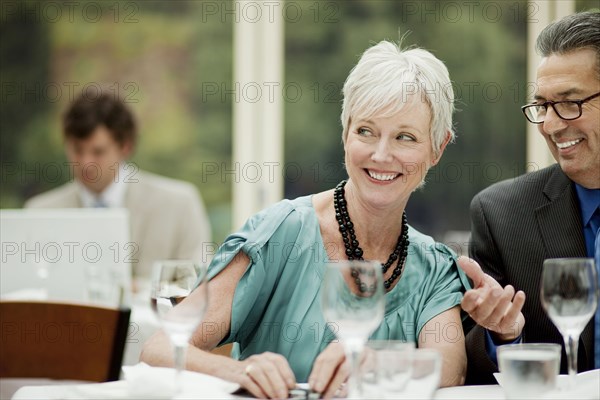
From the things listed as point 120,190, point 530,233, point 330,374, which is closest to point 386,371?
point 330,374

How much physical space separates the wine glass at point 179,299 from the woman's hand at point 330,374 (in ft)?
A: 0.80

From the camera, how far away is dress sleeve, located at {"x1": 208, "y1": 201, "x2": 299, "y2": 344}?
1.93m

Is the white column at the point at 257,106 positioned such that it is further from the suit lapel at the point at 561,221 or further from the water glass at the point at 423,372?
the water glass at the point at 423,372

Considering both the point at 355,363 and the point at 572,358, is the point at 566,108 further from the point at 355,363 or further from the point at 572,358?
the point at 355,363

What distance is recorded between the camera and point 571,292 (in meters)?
1.41

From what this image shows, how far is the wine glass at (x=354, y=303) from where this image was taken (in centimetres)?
130

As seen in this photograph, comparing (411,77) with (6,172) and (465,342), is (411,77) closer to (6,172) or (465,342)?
(465,342)

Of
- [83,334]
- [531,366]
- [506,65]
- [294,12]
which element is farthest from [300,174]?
[531,366]

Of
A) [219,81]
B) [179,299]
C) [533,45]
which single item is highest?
[533,45]

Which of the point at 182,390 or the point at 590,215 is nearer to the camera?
the point at 182,390

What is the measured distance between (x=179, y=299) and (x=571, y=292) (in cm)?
69

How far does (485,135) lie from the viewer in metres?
5.21

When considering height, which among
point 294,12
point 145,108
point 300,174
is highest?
point 294,12

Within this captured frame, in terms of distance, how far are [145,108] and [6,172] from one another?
99 cm
